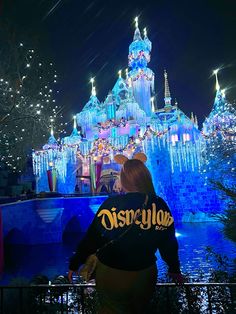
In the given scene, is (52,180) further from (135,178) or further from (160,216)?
(160,216)

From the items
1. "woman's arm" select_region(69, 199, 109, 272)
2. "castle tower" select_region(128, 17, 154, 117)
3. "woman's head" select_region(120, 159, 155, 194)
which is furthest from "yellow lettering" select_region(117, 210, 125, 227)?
"castle tower" select_region(128, 17, 154, 117)

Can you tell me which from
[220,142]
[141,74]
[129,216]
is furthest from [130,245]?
[141,74]

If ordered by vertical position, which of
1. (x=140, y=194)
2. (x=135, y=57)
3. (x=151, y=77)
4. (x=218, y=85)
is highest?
(x=135, y=57)

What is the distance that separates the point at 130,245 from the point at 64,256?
661 inches

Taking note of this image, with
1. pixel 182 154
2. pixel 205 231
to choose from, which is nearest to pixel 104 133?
pixel 182 154

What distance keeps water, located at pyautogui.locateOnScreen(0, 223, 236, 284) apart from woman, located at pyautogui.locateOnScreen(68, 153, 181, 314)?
10223 mm

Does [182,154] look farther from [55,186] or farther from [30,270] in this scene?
[30,270]

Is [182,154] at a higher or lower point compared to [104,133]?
lower

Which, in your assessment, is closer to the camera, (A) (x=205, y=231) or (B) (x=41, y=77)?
(B) (x=41, y=77)

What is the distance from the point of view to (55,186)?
28969mm

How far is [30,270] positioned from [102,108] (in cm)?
3008

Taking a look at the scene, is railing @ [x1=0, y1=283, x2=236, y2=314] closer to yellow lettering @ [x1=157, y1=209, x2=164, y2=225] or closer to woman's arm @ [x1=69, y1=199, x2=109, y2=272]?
woman's arm @ [x1=69, y1=199, x2=109, y2=272]

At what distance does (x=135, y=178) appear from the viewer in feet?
9.09

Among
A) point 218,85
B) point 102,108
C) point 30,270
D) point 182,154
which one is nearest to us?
point 30,270
